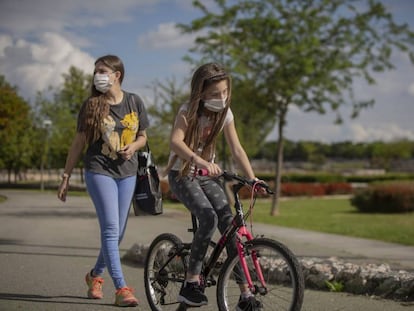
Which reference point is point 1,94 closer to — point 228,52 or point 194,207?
point 228,52

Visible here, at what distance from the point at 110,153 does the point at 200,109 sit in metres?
1.09

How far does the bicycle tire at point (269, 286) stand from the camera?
373cm

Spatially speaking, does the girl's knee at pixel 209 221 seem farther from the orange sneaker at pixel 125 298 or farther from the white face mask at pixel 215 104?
the orange sneaker at pixel 125 298

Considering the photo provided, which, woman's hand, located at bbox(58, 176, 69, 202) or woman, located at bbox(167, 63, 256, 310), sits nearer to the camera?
woman, located at bbox(167, 63, 256, 310)

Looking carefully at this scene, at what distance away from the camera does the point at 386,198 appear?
22859 millimetres

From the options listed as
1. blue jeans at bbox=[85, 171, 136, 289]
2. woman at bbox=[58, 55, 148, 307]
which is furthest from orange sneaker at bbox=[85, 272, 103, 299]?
blue jeans at bbox=[85, 171, 136, 289]

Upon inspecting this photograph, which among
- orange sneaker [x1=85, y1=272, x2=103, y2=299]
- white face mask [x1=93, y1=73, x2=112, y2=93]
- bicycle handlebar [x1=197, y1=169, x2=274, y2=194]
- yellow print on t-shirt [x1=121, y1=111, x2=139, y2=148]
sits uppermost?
white face mask [x1=93, y1=73, x2=112, y2=93]

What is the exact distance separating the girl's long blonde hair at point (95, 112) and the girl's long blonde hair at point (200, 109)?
104 cm

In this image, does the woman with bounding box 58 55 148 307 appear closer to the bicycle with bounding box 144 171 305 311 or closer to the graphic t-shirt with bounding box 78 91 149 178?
the graphic t-shirt with bounding box 78 91 149 178

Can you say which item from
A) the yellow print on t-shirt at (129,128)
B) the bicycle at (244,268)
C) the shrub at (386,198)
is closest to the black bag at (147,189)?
the yellow print on t-shirt at (129,128)

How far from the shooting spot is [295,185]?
35.2 m

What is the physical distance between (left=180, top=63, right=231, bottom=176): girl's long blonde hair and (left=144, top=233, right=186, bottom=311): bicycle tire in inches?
29.2

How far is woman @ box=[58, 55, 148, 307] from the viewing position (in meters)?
5.09

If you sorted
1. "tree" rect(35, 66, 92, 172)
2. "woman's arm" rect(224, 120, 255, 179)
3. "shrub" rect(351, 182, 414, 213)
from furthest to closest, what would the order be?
"tree" rect(35, 66, 92, 172), "shrub" rect(351, 182, 414, 213), "woman's arm" rect(224, 120, 255, 179)
